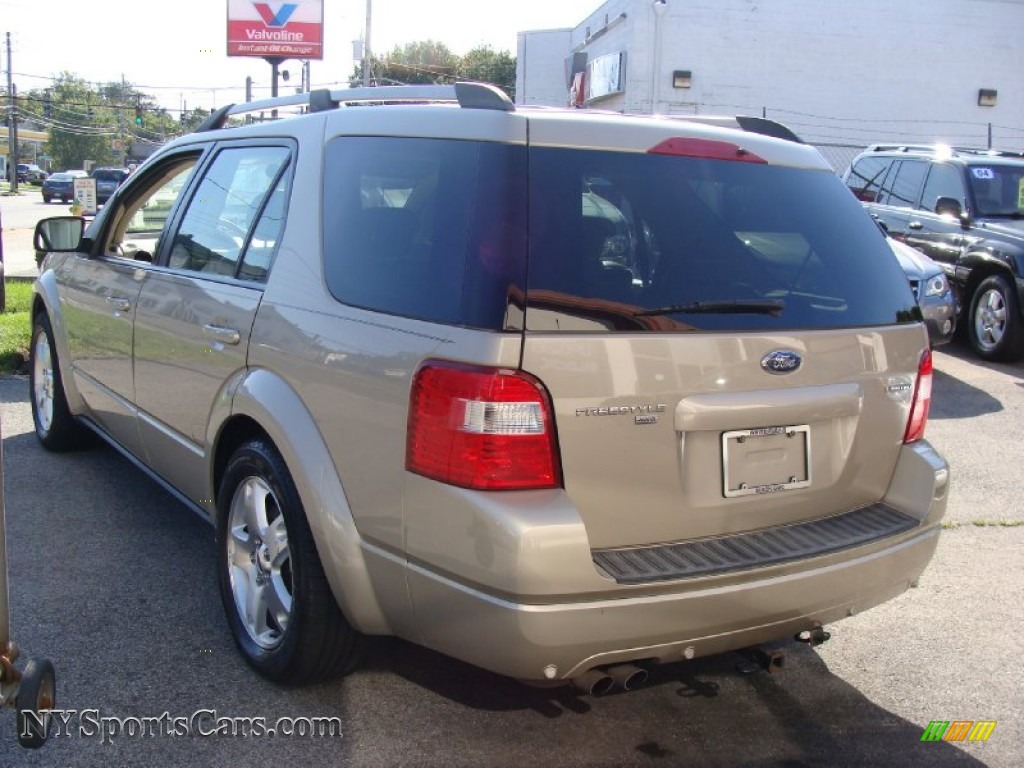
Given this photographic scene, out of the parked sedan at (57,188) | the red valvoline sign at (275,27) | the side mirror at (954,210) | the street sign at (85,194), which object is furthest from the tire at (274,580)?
the parked sedan at (57,188)

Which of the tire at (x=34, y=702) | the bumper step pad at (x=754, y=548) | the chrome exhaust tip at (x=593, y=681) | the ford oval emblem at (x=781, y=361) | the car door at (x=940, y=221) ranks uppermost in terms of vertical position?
the car door at (x=940, y=221)

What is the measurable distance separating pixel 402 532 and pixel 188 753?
101cm

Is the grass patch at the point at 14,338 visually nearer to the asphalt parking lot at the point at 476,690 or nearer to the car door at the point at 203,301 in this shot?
the car door at the point at 203,301

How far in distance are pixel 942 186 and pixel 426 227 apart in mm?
9377

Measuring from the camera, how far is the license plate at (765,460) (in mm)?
2904

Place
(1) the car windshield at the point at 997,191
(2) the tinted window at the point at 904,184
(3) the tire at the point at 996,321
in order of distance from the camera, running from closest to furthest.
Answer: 1. (3) the tire at the point at 996,321
2. (1) the car windshield at the point at 997,191
3. (2) the tinted window at the point at 904,184

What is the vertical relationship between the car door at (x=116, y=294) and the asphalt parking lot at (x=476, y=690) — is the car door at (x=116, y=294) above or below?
above

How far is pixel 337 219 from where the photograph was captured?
331cm

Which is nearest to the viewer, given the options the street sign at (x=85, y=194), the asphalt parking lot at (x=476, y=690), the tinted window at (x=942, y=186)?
the asphalt parking lot at (x=476, y=690)

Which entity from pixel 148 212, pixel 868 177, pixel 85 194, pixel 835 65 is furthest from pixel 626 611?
pixel 835 65

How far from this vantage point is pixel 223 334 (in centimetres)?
373

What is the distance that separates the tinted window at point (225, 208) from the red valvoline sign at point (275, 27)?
2604 centimetres

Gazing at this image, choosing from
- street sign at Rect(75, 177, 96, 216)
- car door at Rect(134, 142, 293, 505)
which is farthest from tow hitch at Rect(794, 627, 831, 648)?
street sign at Rect(75, 177, 96, 216)

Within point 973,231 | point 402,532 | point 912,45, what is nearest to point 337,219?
point 402,532
